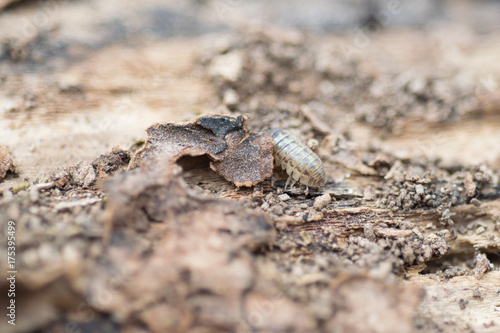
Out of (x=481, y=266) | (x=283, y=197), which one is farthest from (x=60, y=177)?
(x=481, y=266)

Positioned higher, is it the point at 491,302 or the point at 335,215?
the point at 335,215

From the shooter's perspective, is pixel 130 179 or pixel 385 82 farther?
pixel 385 82

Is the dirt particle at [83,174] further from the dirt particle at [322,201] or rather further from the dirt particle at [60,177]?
the dirt particle at [322,201]

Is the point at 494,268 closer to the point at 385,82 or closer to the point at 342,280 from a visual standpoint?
the point at 342,280

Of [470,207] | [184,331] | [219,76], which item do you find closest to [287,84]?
[219,76]

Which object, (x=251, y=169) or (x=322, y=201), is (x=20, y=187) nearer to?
(x=251, y=169)

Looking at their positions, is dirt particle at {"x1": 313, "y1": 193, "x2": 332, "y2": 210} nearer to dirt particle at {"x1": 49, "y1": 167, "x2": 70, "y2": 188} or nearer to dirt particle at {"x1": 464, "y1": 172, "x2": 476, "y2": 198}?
dirt particle at {"x1": 464, "y1": 172, "x2": 476, "y2": 198}

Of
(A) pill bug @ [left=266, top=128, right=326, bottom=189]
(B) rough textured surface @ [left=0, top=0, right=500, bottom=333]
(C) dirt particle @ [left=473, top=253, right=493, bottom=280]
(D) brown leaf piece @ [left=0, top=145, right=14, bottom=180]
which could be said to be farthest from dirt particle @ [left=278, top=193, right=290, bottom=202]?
(D) brown leaf piece @ [left=0, top=145, right=14, bottom=180]
